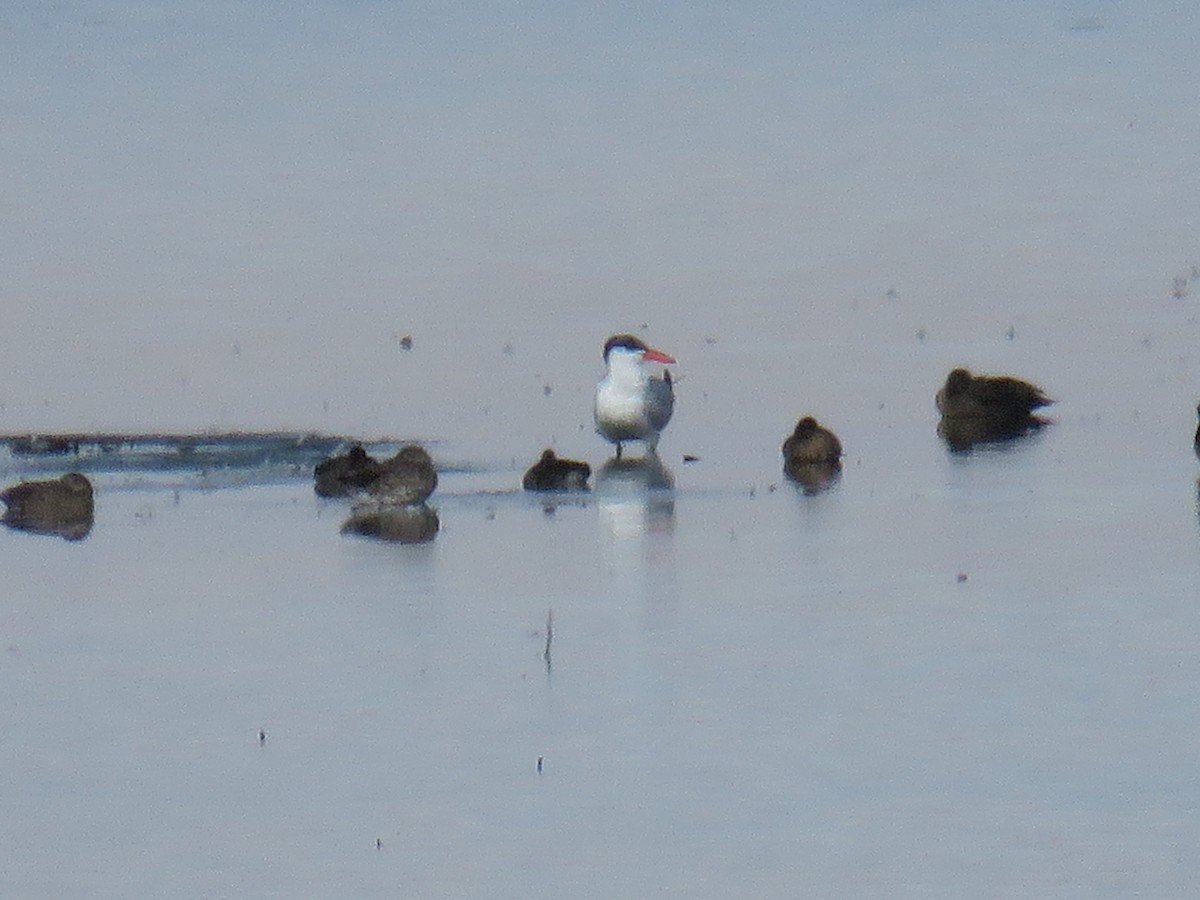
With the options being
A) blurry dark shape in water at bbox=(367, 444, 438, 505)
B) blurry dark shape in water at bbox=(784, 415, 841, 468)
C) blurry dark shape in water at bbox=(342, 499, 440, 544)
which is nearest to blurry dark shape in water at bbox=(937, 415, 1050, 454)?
blurry dark shape in water at bbox=(784, 415, 841, 468)

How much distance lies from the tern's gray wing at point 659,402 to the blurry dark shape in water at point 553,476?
1.80m

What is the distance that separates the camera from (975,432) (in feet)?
52.3

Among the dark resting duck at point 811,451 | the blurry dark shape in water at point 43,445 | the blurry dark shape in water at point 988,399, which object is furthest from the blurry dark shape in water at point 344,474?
the blurry dark shape in water at point 988,399

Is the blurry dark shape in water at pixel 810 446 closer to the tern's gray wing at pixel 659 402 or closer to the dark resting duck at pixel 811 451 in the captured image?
the dark resting duck at pixel 811 451

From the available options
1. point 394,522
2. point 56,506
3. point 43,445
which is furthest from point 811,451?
point 43,445

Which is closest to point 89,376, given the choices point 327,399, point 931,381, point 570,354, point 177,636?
point 327,399

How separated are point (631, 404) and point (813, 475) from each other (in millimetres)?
2031

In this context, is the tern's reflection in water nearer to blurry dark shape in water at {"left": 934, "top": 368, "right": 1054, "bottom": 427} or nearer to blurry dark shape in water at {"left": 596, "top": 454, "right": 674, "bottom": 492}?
blurry dark shape in water at {"left": 596, "top": 454, "right": 674, "bottom": 492}

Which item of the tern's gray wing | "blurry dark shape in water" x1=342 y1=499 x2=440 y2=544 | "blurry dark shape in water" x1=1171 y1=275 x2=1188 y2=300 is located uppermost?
"blurry dark shape in water" x1=1171 y1=275 x2=1188 y2=300

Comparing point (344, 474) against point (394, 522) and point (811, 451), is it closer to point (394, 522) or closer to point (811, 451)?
point (394, 522)

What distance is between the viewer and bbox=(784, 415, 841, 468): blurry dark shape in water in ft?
48.3

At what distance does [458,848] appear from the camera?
6691 millimetres

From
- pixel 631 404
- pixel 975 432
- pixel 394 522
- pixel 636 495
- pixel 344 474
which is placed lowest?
pixel 394 522

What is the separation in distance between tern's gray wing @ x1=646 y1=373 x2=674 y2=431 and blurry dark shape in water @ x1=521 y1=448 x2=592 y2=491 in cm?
180
